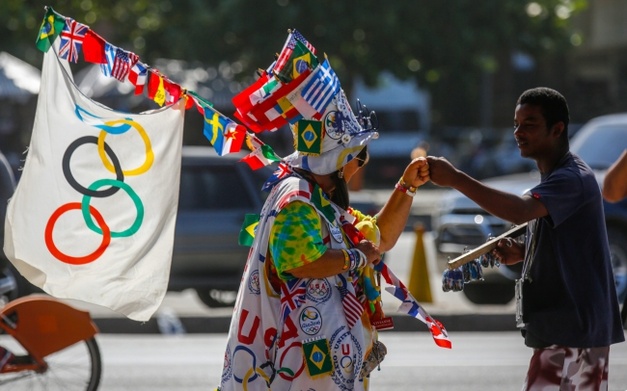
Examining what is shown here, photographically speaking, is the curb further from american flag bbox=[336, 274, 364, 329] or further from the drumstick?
american flag bbox=[336, 274, 364, 329]

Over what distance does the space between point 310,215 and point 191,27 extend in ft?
81.7

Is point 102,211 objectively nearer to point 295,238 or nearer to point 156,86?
point 156,86

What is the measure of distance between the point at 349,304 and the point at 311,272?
0.68 feet

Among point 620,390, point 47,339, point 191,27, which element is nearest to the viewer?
point 47,339

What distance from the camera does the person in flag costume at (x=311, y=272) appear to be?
4309mm

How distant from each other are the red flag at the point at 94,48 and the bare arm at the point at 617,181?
98.0 inches

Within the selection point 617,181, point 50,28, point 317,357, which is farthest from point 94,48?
point 617,181

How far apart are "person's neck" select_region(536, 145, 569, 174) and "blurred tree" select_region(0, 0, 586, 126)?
72.9 ft

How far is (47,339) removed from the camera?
667 cm

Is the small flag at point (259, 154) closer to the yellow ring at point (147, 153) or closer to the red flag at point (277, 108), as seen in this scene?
the red flag at point (277, 108)

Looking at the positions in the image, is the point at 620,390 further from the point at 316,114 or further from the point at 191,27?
the point at 191,27

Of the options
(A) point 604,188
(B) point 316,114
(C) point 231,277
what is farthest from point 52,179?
(C) point 231,277

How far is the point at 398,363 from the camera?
31.5 feet

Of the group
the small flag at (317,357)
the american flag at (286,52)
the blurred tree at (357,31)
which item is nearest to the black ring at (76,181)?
the american flag at (286,52)
